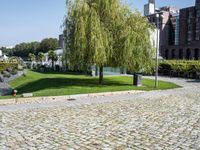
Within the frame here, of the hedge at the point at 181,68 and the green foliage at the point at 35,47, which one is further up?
the green foliage at the point at 35,47

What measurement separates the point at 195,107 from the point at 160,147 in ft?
23.5

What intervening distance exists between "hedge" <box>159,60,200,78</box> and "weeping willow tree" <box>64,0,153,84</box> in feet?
48.3

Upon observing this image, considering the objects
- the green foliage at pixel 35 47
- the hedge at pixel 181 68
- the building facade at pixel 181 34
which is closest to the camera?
the hedge at pixel 181 68

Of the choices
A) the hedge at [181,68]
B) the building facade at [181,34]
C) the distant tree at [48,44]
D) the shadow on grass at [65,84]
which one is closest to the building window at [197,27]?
the building facade at [181,34]

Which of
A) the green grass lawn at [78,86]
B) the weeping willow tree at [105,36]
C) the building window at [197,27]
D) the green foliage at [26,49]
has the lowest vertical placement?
the green grass lawn at [78,86]

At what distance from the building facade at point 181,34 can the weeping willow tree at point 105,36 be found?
7234cm

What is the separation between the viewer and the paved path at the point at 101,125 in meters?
8.35

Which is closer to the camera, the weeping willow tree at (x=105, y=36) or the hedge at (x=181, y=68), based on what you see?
the weeping willow tree at (x=105, y=36)

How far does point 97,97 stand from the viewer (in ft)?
58.7

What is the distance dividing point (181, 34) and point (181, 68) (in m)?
73.2

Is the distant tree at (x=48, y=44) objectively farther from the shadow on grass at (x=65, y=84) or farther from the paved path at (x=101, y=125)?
the paved path at (x=101, y=125)

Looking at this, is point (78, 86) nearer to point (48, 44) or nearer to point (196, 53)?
point (196, 53)

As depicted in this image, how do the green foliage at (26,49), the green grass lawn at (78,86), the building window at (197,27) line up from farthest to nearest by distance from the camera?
the green foliage at (26,49) → the building window at (197,27) → the green grass lawn at (78,86)

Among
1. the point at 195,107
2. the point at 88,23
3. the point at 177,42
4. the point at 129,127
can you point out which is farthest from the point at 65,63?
the point at 177,42
